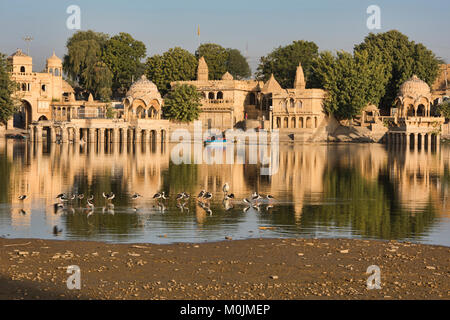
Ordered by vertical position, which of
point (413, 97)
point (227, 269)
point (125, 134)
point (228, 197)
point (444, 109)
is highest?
point (413, 97)

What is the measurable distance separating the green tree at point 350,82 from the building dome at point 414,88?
3028 mm

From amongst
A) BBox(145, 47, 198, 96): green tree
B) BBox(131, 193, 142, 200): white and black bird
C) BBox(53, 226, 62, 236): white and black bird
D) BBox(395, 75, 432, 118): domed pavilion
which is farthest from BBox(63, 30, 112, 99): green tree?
BBox(53, 226, 62, 236): white and black bird

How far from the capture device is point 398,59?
333ft

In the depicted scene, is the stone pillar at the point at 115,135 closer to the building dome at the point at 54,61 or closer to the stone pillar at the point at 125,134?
the stone pillar at the point at 125,134

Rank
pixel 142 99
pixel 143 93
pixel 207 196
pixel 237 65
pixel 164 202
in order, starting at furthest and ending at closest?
pixel 237 65, pixel 143 93, pixel 142 99, pixel 164 202, pixel 207 196

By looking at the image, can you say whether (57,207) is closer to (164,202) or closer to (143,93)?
(164,202)

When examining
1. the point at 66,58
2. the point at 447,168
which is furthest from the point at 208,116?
the point at 447,168

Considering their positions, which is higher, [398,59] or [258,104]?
[398,59]

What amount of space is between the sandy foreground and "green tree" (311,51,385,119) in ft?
253

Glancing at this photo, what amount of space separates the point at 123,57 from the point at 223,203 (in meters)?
88.4

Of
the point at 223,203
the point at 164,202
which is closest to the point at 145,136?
the point at 164,202

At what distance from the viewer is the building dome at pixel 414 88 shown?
94875 millimetres
